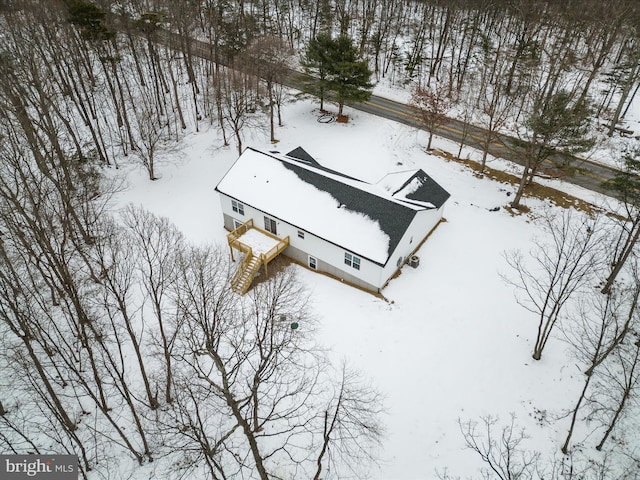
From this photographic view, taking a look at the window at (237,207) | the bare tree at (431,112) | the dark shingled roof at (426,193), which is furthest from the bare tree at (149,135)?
the bare tree at (431,112)

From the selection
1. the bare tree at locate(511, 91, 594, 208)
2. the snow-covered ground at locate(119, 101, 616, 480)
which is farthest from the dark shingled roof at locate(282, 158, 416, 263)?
the bare tree at locate(511, 91, 594, 208)

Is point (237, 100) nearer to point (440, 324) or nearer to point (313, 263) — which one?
point (313, 263)

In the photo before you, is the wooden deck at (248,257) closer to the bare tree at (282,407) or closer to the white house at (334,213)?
the white house at (334,213)

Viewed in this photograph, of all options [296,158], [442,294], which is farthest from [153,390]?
[296,158]

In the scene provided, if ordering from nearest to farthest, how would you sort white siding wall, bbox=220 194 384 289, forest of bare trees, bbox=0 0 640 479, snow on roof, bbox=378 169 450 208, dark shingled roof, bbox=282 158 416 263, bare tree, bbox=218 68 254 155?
forest of bare trees, bbox=0 0 640 479, dark shingled roof, bbox=282 158 416 263, white siding wall, bbox=220 194 384 289, snow on roof, bbox=378 169 450 208, bare tree, bbox=218 68 254 155

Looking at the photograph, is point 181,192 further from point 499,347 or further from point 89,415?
point 499,347

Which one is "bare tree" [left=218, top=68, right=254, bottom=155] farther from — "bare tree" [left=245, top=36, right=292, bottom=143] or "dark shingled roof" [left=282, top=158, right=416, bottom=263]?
"dark shingled roof" [left=282, top=158, right=416, bottom=263]

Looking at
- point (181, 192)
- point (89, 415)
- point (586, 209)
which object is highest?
point (586, 209)
